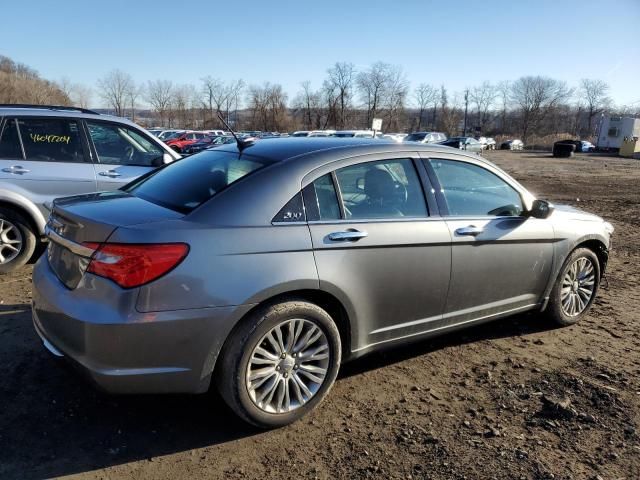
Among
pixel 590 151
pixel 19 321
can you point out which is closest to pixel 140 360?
pixel 19 321

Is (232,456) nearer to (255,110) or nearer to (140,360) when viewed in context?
(140,360)

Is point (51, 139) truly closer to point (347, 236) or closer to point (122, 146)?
point (122, 146)

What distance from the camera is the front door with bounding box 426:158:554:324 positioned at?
3.65 meters

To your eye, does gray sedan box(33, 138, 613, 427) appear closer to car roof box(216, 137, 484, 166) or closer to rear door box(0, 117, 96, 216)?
car roof box(216, 137, 484, 166)

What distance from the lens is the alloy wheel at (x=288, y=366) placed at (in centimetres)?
288

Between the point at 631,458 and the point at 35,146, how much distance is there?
6.23m

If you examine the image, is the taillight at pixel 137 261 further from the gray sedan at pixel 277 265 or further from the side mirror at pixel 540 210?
the side mirror at pixel 540 210

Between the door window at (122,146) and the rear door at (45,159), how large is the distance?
0.17 metres

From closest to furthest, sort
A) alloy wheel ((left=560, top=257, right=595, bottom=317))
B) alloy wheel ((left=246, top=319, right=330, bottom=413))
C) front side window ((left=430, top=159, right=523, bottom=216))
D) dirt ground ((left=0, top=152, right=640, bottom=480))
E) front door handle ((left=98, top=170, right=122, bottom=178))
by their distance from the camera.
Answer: dirt ground ((left=0, top=152, right=640, bottom=480)) → alloy wheel ((left=246, top=319, right=330, bottom=413)) → front side window ((left=430, top=159, right=523, bottom=216)) → alloy wheel ((left=560, top=257, right=595, bottom=317)) → front door handle ((left=98, top=170, right=122, bottom=178))

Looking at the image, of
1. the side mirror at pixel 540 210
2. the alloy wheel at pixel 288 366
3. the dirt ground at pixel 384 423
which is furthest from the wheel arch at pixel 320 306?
the side mirror at pixel 540 210

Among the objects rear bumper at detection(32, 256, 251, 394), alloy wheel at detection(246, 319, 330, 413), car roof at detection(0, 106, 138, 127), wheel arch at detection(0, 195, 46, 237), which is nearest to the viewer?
rear bumper at detection(32, 256, 251, 394)

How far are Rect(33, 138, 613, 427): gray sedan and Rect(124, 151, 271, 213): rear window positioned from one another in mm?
16

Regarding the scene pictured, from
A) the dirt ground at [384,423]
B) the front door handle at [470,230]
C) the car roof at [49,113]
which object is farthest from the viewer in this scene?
the car roof at [49,113]

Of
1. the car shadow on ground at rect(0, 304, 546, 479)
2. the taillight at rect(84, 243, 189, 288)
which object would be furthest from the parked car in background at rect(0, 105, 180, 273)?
the taillight at rect(84, 243, 189, 288)
